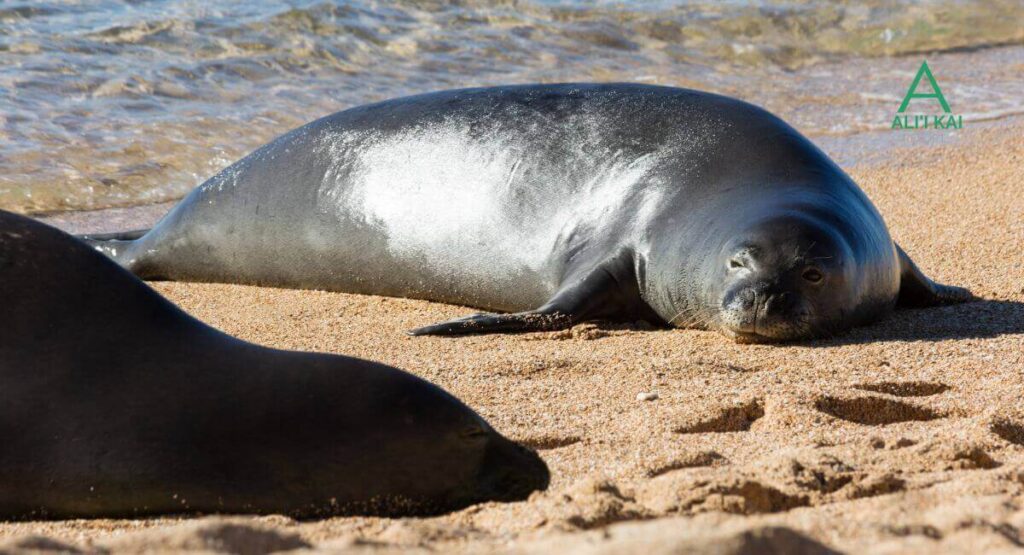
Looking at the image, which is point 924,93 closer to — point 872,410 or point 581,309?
point 581,309

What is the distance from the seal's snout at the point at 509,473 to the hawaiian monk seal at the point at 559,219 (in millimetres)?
1983

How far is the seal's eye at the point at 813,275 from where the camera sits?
4.75 meters

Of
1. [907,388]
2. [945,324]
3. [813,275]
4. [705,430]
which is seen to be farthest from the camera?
[945,324]

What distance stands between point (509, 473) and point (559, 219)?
290 centimetres

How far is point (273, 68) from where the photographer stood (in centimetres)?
1088

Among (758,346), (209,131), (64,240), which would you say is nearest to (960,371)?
(758,346)

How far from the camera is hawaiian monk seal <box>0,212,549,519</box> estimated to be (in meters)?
2.68

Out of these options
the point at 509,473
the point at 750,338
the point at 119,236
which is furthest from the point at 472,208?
the point at 509,473

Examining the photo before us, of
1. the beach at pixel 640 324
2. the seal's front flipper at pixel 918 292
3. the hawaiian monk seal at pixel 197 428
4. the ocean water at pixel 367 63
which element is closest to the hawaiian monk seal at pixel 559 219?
the seal's front flipper at pixel 918 292

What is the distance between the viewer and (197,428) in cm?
269

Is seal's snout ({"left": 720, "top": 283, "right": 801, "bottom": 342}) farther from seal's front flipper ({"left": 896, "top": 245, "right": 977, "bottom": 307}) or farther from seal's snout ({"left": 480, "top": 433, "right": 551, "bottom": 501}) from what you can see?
seal's snout ({"left": 480, "top": 433, "right": 551, "bottom": 501})

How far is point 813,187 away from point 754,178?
228 millimetres

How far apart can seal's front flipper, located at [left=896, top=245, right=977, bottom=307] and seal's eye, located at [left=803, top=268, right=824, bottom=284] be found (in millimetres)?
716

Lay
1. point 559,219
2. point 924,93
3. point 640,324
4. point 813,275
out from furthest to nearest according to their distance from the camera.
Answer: point 924,93
point 559,219
point 640,324
point 813,275
